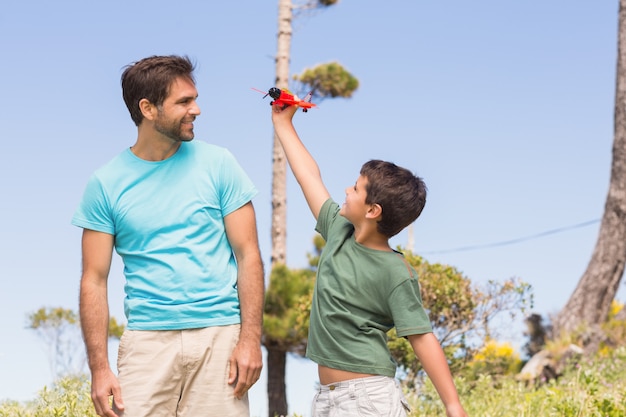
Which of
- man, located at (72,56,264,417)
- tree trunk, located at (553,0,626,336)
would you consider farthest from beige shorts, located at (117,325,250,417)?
tree trunk, located at (553,0,626,336)

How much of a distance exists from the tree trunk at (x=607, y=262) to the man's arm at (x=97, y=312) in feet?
32.2

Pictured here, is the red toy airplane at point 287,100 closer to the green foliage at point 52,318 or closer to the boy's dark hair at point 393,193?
the boy's dark hair at point 393,193

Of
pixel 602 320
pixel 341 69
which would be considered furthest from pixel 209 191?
pixel 341 69

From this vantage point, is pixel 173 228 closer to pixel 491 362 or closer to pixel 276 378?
pixel 491 362

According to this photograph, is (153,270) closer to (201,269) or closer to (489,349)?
(201,269)

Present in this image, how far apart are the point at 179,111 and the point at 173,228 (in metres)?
0.50

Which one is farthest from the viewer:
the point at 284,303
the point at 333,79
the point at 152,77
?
the point at 333,79

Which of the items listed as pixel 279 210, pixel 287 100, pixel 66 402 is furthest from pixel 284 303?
pixel 287 100

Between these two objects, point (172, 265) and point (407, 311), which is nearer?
point (407, 311)

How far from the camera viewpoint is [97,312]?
351 cm

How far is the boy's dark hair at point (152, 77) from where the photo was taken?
11.3ft

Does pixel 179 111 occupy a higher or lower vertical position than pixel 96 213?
higher

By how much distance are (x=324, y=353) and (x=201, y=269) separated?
649mm

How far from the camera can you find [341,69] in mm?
14773
